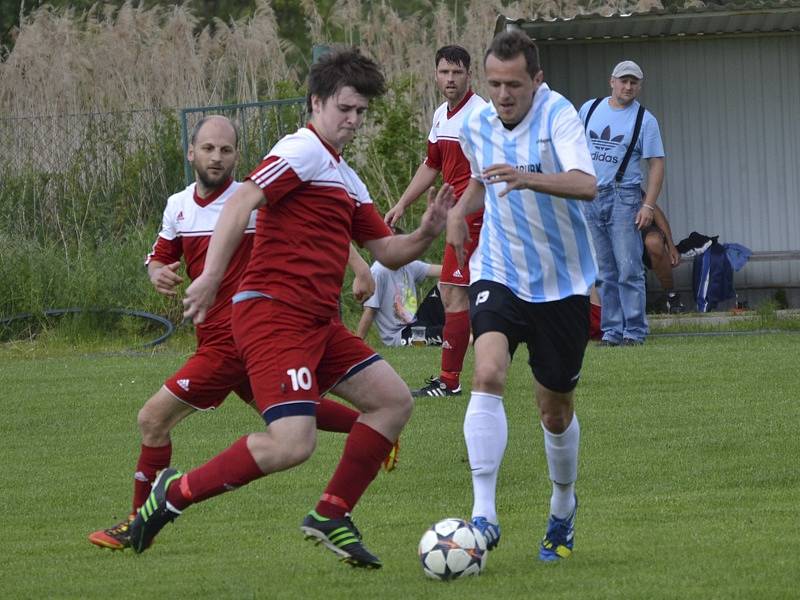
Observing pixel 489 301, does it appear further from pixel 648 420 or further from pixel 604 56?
pixel 604 56

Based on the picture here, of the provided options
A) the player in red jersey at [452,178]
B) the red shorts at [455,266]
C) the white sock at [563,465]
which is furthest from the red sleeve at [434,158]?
the white sock at [563,465]

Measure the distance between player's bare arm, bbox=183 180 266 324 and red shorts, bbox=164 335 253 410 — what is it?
1.19 m

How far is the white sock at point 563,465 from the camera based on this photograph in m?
6.05

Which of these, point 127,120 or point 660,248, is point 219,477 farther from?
point 127,120

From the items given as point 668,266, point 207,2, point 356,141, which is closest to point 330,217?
point 668,266

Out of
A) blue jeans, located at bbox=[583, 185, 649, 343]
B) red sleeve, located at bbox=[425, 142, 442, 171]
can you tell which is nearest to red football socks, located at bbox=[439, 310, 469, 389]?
red sleeve, located at bbox=[425, 142, 442, 171]

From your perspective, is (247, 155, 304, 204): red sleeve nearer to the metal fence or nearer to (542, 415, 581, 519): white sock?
(542, 415, 581, 519): white sock

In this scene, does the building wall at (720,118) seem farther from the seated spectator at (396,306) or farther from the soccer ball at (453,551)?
the soccer ball at (453,551)

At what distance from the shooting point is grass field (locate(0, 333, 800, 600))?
5723mm

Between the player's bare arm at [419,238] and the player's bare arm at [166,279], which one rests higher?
the player's bare arm at [419,238]

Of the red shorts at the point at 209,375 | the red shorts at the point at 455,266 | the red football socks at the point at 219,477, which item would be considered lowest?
the red football socks at the point at 219,477

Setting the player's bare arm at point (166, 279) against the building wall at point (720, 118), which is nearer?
the player's bare arm at point (166, 279)

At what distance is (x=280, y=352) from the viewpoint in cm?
571

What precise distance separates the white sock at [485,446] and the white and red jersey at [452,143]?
15.5ft
